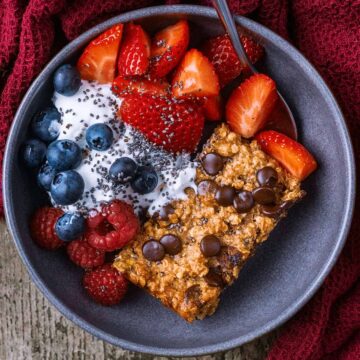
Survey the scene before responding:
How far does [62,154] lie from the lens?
1662mm

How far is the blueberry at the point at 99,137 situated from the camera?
5.50ft

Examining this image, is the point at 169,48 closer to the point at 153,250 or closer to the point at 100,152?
the point at 100,152

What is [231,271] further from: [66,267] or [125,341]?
[66,267]

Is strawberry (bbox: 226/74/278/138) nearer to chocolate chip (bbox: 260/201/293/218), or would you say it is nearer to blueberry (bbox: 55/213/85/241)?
chocolate chip (bbox: 260/201/293/218)

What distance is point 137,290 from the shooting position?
1.91m

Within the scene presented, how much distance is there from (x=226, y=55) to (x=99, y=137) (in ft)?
1.28

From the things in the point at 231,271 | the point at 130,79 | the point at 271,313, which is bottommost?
the point at 271,313

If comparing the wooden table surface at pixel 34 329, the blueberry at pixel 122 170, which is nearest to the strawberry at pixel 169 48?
the blueberry at pixel 122 170

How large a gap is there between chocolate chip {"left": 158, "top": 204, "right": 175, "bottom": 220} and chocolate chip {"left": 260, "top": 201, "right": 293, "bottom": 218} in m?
0.24

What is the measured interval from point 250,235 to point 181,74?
442mm

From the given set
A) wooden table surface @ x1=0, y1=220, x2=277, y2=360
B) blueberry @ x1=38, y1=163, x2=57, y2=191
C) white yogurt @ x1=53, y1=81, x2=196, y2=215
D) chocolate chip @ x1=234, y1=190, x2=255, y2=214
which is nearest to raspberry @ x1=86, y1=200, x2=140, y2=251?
white yogurt @ x1=53, y1=81, x2=196, y2=215

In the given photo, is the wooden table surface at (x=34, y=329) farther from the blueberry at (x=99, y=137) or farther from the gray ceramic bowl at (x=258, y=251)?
the blueberry at (x=99, y=137)

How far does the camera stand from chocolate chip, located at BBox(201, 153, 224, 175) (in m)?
1.76

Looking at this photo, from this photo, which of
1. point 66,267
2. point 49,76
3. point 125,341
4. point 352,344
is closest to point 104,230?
point 66,267
